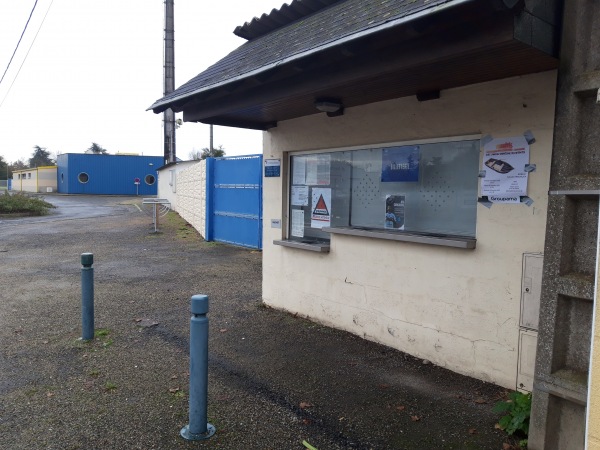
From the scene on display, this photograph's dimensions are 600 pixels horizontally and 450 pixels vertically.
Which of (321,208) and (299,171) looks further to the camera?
(299,171)

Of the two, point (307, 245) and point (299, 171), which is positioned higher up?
point (299, 171)

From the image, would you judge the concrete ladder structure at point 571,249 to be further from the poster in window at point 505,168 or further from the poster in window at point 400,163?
the poster in window at point 400,163

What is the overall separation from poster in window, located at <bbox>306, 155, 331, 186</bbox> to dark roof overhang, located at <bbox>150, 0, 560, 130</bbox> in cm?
78

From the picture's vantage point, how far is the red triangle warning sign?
18.9 ft

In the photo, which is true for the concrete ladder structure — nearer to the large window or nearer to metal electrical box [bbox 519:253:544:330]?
metal electrical box [bbox 519:253:544:330]

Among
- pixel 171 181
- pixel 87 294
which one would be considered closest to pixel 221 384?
pixel 87 294

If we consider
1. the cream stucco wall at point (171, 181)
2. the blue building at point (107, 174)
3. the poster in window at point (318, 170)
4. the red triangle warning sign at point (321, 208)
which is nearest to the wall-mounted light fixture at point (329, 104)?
the poster in window at point (318, 170)

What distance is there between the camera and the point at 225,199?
1311 cm

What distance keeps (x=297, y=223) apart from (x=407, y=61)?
321 cm

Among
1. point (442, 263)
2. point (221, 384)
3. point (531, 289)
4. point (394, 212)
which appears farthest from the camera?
point (394, 212)

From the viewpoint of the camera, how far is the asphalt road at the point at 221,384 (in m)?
3.31

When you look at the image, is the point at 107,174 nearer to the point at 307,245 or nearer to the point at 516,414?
the point at 307,245

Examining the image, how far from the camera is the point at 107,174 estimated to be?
48125 millimetres

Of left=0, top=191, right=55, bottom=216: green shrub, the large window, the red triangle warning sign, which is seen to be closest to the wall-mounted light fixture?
the large window
